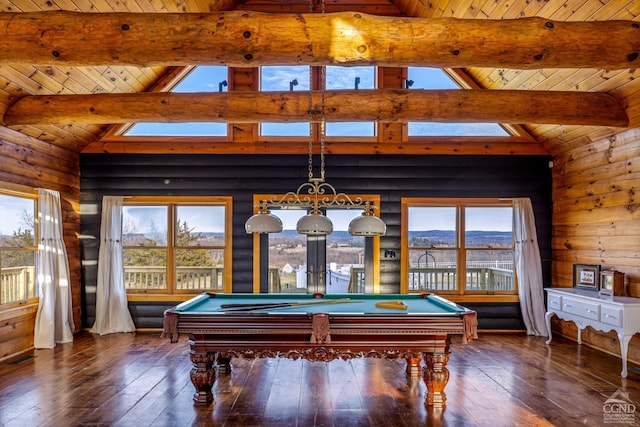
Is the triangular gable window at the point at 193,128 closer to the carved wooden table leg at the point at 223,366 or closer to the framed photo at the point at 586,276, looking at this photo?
the carved wooden table leg at the point at 223,366

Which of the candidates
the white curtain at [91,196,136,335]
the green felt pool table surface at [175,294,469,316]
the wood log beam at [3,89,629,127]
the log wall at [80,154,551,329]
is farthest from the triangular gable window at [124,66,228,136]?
the green felt pool table surface at [175,294,469,316]

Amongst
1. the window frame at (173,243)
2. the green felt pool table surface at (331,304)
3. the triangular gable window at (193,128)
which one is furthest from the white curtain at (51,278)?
the green felt pool table surface at (331,304)

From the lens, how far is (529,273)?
677 centimetres

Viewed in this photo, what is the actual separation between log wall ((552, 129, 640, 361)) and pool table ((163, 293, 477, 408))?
2954 mm

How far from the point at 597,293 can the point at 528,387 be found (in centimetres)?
194

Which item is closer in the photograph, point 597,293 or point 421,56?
point 421,56

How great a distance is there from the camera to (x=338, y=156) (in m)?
6.86

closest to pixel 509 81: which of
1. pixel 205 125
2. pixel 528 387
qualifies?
pixel 528 387

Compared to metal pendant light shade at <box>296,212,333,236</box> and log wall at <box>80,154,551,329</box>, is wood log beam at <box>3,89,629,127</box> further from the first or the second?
metal pendant light shade at <box>296,212,333,236</box>

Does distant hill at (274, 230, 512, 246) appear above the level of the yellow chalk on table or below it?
above

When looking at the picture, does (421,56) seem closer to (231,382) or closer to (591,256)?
(231,382)

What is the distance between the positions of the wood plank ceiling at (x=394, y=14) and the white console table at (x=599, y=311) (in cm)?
214

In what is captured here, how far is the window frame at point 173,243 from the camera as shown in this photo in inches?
269

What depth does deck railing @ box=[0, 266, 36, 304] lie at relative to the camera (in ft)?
17.8
